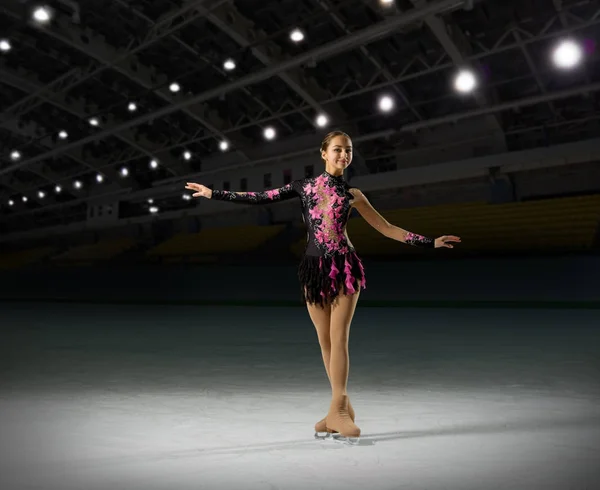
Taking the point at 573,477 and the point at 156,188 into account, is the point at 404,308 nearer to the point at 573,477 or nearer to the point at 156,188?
the point at 573,477

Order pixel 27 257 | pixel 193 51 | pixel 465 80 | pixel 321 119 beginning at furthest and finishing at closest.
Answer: pixel 27 257
pixel 321 119
pixel 193 51
pixel 465 80

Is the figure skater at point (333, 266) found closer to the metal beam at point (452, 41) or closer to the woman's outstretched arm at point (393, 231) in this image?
the woman's outstretched arm at point (393, 231)

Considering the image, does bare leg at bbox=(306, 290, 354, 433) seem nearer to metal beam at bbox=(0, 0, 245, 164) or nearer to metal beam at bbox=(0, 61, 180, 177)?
metal beam at bbox=(0, 0, 245, 164)

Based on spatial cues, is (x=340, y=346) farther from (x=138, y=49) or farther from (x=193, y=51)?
(x=193, y=51)

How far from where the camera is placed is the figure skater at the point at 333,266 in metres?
2.79

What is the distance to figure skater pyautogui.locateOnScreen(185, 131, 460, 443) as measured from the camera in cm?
279

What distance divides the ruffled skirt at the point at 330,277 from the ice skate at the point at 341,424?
49 centimetres

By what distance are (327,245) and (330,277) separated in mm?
179

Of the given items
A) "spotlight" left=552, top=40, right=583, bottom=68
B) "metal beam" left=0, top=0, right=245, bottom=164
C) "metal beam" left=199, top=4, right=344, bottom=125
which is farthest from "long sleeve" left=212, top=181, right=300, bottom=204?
"metal beam" left=199, top=4, right=344, bottom=125

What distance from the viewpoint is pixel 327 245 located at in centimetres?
287

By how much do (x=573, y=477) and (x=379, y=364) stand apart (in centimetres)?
309

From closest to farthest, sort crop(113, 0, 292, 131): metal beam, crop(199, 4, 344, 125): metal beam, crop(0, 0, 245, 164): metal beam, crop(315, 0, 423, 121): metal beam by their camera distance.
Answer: crop(315, 0, 423, 121): metal beam
crop(199, 4, 344, 125): metal beam
crop(0, 0, 245, 164): metal beam
crop(113, 0, 292, 131): metal beam

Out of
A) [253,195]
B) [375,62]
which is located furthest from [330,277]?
[375,62]

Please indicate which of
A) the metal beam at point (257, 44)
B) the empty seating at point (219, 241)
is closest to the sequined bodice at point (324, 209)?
the metal beam at point (257, 44)
